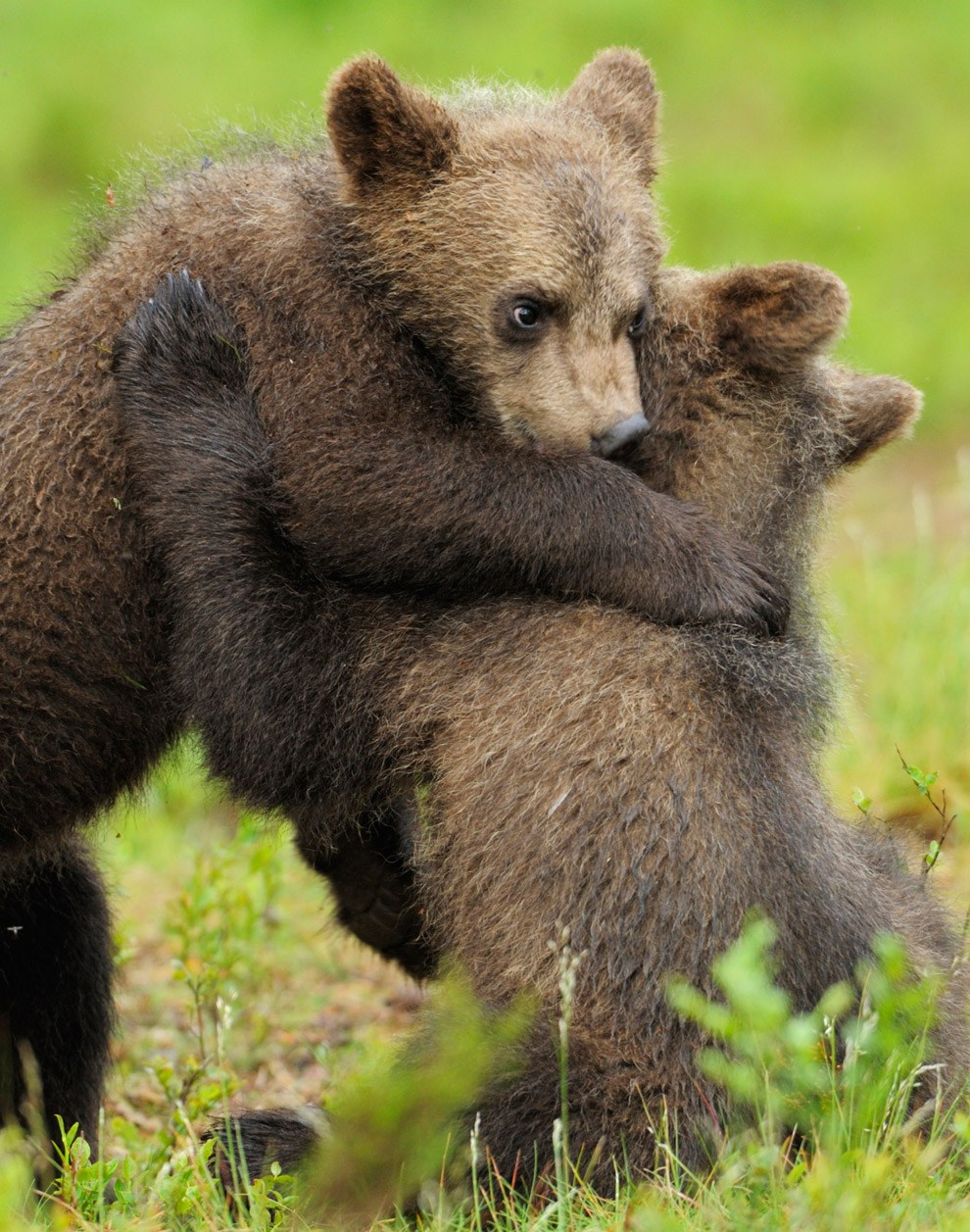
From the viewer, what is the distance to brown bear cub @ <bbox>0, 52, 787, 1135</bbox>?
169 inches

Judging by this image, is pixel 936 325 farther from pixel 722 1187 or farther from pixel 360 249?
pixel 722 1187

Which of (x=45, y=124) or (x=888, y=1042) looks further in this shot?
(x=45, y=124)

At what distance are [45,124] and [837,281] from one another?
10.2 metres

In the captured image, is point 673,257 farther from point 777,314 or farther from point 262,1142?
point 262,1142

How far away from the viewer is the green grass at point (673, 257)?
3.93 meters

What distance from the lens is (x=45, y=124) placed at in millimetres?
13211

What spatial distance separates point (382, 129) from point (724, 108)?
1140 centimetres

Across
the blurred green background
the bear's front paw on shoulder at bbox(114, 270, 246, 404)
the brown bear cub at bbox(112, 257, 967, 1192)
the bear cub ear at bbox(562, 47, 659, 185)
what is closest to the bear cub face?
the brown bear cub at bbox(112, 257, 967, 1192)

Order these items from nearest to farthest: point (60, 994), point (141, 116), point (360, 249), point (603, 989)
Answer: point (603, 989)
point (360, 249)
point (60, 994)
point (141, 116)

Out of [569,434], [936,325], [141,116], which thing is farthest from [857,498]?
[569,434]

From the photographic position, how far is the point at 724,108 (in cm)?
1525

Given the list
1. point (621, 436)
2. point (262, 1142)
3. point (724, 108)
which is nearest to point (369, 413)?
point (621, 436)

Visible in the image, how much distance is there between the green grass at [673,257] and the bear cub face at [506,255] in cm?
84

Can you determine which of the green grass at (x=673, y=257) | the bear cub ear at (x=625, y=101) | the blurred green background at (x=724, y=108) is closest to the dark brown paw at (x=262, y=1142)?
the green grass at (x=673, y=257)
